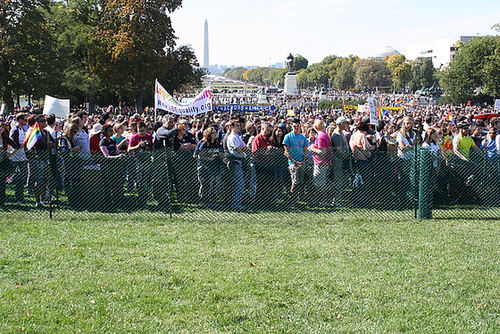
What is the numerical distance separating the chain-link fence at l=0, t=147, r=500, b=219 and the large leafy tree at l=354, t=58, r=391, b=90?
118m

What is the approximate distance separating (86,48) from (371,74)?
93.6m

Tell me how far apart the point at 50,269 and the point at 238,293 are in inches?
104

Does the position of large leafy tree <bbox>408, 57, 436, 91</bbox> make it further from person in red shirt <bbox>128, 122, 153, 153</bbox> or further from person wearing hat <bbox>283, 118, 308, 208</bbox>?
person in red shirt <bbox>128, 122, 153, 153</bbox>

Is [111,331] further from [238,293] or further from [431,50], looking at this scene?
[431,50]

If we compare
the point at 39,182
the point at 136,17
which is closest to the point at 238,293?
the point at 39,182

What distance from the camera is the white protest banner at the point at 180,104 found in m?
14.5

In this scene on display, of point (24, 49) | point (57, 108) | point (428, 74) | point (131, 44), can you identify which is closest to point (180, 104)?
point (57, 108)

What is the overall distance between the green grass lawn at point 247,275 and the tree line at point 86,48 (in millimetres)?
29799

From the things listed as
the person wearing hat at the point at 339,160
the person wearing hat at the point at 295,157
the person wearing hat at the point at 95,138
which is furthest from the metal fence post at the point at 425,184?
the person wearing hat at the point at 95,138

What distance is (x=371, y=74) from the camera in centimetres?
12244

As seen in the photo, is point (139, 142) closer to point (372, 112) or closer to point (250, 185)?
point (250, 185)

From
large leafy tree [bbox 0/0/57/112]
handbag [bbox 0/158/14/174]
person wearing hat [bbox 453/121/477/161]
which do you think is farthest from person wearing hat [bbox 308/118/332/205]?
large leafy tree [bbox 0/0/57/112]

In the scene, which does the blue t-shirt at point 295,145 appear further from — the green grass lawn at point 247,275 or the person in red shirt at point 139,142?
the person in red shirt at point 139,142

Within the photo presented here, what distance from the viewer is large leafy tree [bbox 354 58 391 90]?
403 ft
